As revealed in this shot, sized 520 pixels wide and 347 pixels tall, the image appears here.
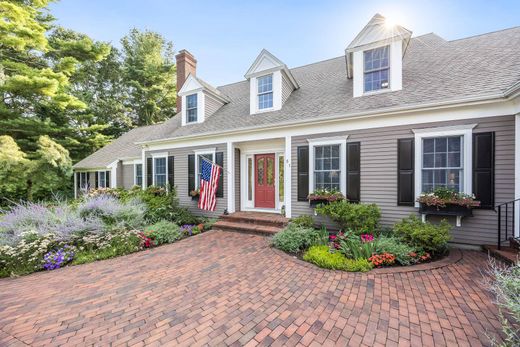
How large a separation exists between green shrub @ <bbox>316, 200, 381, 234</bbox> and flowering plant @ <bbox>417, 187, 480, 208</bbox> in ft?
3.63

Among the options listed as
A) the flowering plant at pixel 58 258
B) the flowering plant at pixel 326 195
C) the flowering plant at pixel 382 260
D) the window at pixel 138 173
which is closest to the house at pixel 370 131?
the flowering plant at pixel 326 195

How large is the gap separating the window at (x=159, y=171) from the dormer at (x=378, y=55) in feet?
28.0

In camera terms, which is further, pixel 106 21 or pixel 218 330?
pixel 106 21

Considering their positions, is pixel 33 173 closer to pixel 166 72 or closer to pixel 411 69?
pixel 166 72

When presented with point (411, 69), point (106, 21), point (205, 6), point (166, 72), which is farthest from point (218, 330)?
point (166, 72)

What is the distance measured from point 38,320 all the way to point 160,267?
73.3 inches

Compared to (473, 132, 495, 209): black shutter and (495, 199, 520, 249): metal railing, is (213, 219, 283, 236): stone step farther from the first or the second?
(495, 199, 520, 249): metal railing

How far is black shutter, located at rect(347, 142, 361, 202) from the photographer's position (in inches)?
246

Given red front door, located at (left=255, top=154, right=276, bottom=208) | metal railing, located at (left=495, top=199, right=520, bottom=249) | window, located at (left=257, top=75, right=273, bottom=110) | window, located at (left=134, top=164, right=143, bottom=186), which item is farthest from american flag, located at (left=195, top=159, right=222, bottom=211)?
metal railing, located at (left=495, top=199, right=520, bottom=249)

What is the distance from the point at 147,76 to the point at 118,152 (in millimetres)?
11085

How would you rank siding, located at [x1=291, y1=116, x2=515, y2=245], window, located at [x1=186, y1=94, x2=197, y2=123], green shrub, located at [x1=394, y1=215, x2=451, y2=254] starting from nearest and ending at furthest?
green shrub, located at [x1=394, y1=215, x2=451, y2=254] → siding, located at [x1=291, y1=116, x2=515, y2=245] → window, located at [x1=186, y1=94, x2=197, y2=123]

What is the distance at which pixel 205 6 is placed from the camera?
736cm

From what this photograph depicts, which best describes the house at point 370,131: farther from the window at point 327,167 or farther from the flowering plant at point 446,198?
the flowering plant at point 446,198

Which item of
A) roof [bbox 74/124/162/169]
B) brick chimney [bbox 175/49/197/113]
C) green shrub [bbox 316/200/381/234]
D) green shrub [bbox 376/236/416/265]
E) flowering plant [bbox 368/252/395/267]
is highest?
brick chimney [bbox 175/49/197/113]
